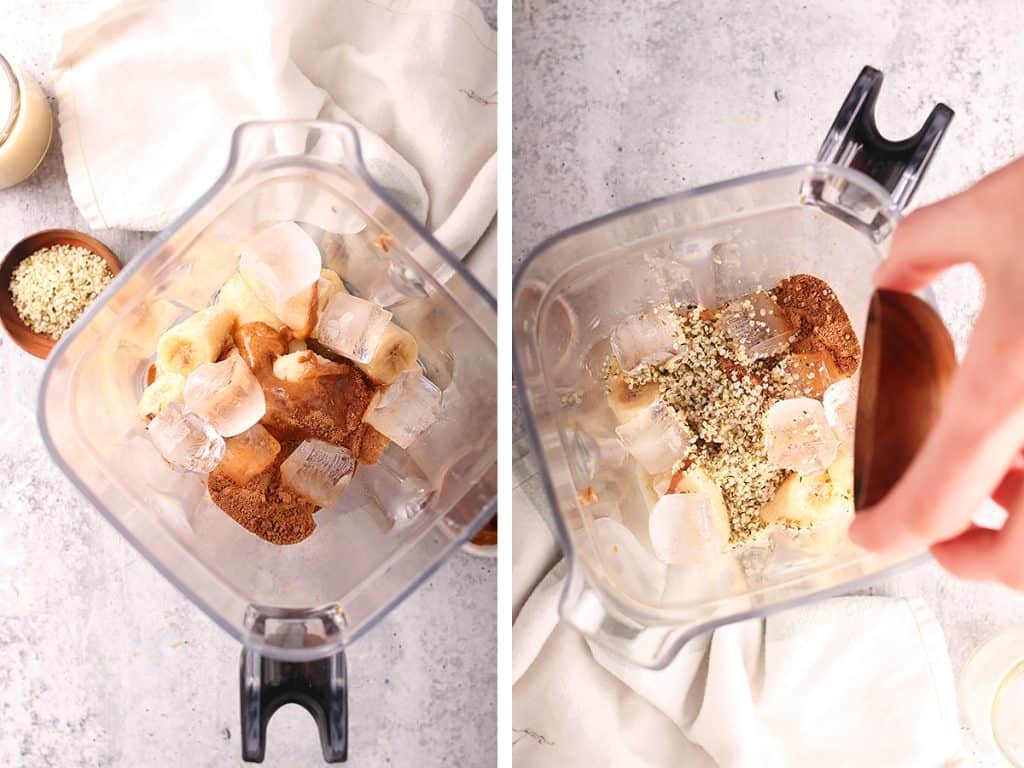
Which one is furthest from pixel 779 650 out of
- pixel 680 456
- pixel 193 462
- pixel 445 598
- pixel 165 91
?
pixel 165 91

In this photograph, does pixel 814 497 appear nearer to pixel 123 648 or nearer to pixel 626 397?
pixel 626 397

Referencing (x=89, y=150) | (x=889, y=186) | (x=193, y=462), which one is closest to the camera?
(x=889, y=186)

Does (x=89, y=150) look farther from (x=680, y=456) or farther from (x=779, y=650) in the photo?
(x=779, y=650)

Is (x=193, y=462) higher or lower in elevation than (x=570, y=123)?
lower

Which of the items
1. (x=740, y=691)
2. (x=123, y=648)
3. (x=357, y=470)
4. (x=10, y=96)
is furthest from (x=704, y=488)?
(x=10, y=96)

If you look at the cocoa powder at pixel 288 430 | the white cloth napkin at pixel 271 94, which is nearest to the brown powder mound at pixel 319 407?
the cocoa powder at pixel 288 430

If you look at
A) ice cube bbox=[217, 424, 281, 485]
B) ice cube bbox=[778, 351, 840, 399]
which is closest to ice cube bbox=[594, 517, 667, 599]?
ice cube bbox=[778, 351, 840, 399]
